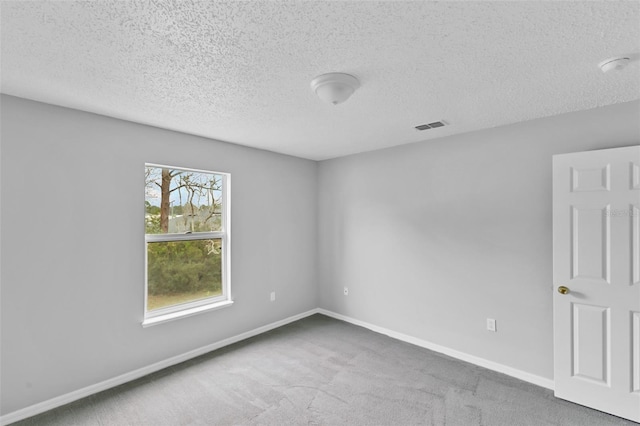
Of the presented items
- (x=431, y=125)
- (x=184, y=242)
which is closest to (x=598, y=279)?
(x=431, y=125)

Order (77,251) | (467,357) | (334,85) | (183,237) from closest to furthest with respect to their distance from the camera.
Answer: (334,85) → (77,251) → (467,357) → (183,237)

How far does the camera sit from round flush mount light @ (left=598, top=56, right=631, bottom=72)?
5.44 feet

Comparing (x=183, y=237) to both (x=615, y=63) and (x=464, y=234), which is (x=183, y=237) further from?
(x=615, y=63)

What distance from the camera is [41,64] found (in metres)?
1.71

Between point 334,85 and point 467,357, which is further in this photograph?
point 467,357

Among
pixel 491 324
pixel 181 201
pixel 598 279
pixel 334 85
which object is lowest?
pixel 491 324

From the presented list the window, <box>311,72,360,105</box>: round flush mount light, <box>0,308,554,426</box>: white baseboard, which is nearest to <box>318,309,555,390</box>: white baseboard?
<box>0,308,554,426</box>: white baseboard

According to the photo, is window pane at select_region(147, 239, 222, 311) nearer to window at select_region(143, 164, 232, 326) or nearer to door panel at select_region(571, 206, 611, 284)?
window at select_region(143, 164, 232, 326)

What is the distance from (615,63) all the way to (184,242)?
3795mm

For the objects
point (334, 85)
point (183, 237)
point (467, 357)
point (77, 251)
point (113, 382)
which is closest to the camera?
point (334, 85)

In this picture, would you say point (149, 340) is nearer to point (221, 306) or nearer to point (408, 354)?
point (221, 306)

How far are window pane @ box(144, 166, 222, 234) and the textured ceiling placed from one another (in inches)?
27.0

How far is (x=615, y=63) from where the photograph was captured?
1.67 metres

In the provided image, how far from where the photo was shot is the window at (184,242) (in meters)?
2.98
